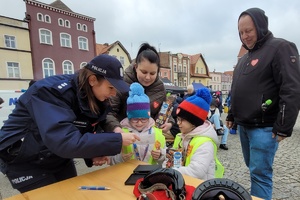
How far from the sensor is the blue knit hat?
1838mm

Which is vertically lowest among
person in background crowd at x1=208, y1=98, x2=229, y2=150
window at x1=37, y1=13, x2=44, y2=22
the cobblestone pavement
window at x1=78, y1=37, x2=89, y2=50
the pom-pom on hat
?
the cobblestone pavement

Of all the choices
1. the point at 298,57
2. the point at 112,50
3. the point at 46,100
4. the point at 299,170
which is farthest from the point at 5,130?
the point at 112,50

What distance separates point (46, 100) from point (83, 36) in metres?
22.4

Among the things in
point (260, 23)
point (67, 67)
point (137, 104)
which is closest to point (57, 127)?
point (137, 104)

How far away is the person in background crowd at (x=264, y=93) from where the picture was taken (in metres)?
1.67

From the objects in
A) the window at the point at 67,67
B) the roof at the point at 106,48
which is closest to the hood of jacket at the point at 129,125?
the window at the point at 67,67

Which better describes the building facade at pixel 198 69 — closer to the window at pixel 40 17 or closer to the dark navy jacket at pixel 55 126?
the window at pixel 40 17

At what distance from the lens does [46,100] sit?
1068 mm

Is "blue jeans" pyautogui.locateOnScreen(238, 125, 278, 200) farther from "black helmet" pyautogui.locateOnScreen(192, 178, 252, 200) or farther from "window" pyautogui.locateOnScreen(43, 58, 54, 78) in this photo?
"window" pyautogui.locateOnScreen(43, 58, 54, 78)

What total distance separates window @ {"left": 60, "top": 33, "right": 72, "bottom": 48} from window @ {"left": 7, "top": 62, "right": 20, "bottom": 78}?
464cm

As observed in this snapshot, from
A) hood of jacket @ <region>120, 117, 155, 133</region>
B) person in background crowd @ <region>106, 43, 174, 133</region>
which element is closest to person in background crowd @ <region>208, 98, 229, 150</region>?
person in background crowd @ <region>106, 43, 174, 133</region>

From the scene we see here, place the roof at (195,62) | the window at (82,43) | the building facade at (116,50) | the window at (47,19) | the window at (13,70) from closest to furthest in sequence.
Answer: the window at (13,70) < the window at (47,19) < the window at (82,43) < the building facade at (116,50) < the roof at (195,62)

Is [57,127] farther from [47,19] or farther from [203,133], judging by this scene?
[47,19]

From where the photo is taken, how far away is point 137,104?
6.02 feet
